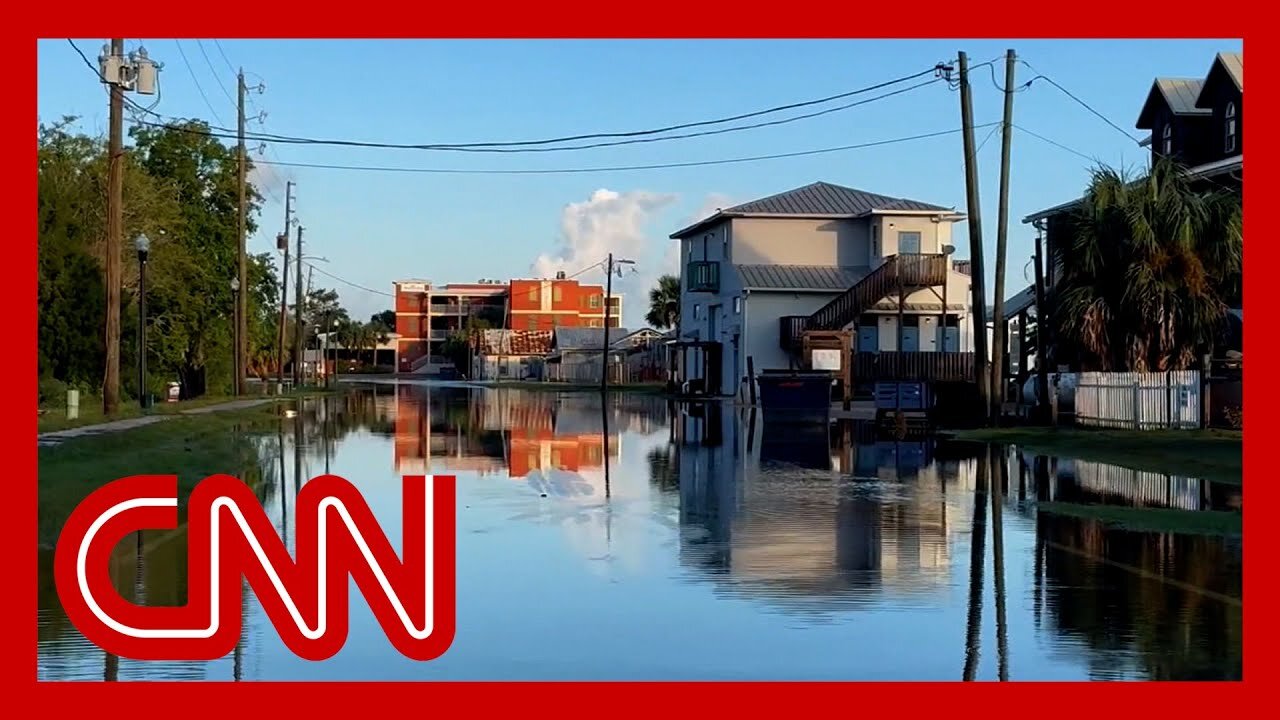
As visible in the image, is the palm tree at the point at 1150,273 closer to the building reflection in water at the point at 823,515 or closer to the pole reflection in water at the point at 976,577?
the building reflection in water at the point at 823,515

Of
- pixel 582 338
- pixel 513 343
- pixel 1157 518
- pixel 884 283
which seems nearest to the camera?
pixel 1157 518

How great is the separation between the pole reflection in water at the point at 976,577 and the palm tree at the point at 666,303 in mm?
85566

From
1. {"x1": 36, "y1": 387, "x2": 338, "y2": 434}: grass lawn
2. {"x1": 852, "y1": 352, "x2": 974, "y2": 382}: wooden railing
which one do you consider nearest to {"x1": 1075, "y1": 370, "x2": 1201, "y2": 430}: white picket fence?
{"x1": 36, "y1": 387, "x2": 338, "y2": 434}: grass lawn

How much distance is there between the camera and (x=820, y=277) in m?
67.7

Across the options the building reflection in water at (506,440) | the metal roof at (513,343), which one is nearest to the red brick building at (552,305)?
the metal roof at (513,343)

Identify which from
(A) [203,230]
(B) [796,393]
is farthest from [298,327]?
(B) [796,393]

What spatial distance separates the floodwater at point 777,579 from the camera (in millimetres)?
8930

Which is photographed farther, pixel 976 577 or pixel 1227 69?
pixel 1227 69

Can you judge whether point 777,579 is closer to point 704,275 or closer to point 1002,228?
point 1002,228

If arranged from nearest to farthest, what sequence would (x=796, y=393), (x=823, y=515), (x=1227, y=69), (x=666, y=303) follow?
1. (x=823, y=515)
2. (x=1227, y=69)
3. (x=796, y=393)
4. (x=666, y=303)

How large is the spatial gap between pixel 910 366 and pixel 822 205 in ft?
39.6

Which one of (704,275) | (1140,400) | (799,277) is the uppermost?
(704,275)

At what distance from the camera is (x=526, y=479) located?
21688 mm

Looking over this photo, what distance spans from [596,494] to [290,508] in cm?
409
